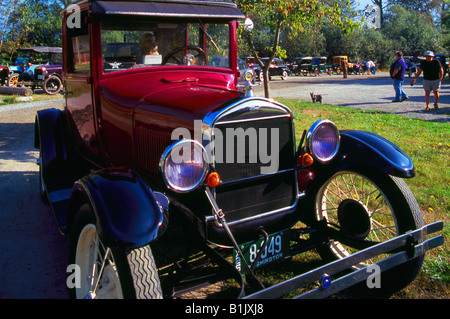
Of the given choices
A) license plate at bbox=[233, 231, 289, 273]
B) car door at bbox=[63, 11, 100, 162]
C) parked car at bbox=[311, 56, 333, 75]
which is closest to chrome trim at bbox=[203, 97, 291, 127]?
license plate at bbox=[233, 231, 289, 273]

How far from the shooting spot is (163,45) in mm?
3248

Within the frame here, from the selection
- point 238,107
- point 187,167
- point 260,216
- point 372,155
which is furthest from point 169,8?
point 372,155

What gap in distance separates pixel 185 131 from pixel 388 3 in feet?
227

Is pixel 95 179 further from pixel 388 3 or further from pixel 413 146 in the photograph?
pixel 388 3

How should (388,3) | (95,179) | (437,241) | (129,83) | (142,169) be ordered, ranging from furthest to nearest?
(388,3) → (129,83) → (142,169) → (437,241) → (95,179)

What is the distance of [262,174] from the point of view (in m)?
2.43

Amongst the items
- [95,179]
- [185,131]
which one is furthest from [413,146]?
[95,179]

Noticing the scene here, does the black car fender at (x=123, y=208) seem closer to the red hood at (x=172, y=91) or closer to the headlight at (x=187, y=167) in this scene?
the headlight at (x=187, y=167)

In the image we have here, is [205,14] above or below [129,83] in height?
above

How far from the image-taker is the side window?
316 cm

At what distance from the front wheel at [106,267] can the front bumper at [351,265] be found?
1.66 ft

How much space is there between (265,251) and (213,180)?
0.56 meters
